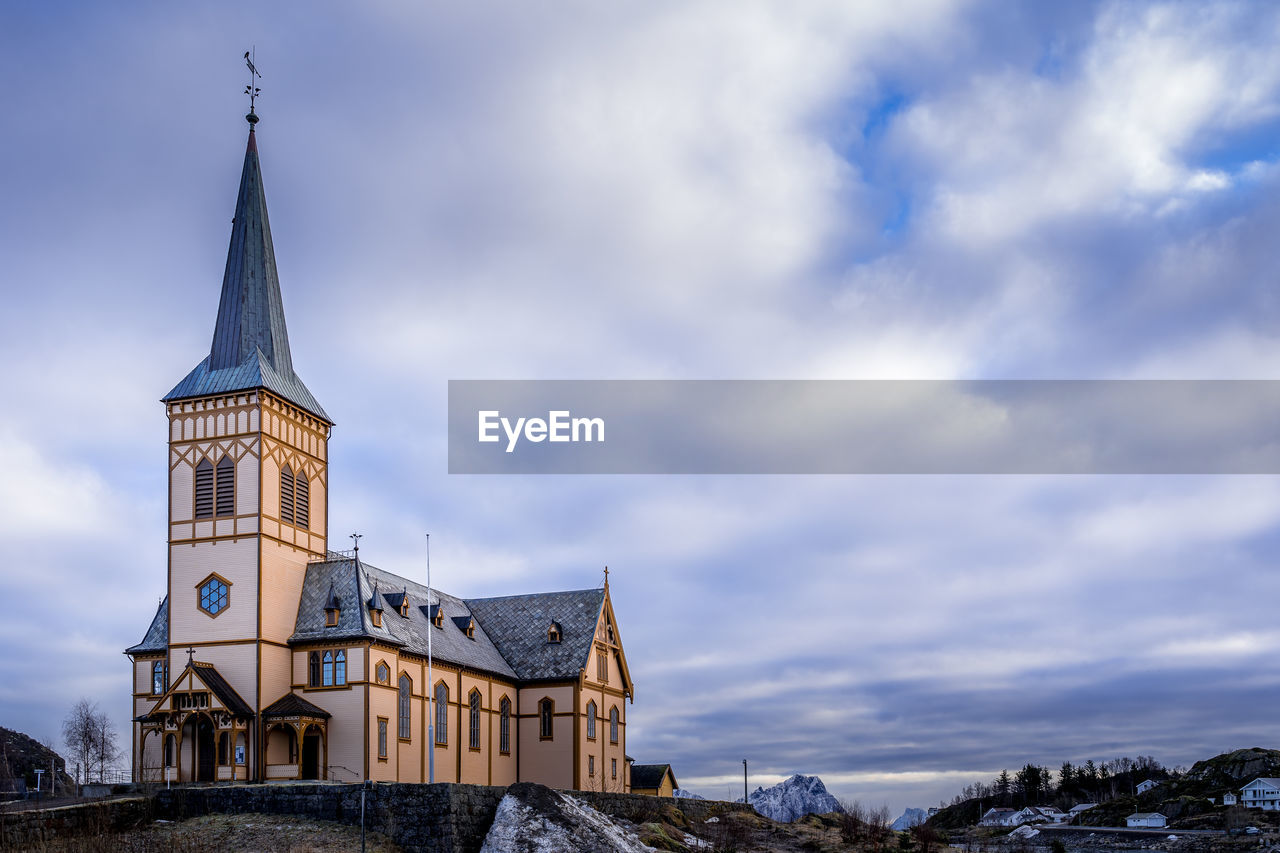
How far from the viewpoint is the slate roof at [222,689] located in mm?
57750

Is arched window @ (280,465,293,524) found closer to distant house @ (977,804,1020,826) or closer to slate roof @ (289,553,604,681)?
slate roof @ (289,553,604,681)

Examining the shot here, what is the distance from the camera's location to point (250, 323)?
66.1 meters

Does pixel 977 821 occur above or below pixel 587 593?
below

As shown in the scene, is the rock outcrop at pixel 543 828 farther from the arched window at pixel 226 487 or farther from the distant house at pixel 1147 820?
the distant house at pixel 1147 820

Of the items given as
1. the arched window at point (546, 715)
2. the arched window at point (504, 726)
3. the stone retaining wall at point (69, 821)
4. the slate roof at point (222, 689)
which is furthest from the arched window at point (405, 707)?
the stone retaining wall at point (69, 821)

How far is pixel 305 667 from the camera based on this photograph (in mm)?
61531

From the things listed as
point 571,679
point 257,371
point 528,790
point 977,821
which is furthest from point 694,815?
point 977,821

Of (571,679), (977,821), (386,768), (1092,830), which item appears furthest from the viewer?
(977,821)

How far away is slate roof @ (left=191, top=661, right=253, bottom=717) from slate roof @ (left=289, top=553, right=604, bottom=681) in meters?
3.89

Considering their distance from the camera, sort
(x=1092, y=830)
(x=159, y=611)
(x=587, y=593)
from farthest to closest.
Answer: (x=1092, y=830)
(x=587, y=593)
(x=159, y=611)

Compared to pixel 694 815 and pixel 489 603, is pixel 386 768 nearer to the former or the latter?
pixel 694 815

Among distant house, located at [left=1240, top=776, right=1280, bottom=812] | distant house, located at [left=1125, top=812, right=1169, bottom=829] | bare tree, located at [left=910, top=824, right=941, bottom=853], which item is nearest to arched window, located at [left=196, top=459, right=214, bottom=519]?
bare tree, located at [left=910, top=824, right=941, bottom=853]

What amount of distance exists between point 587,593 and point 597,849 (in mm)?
39388

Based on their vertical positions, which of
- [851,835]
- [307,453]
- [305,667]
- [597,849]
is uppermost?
[307,453]
